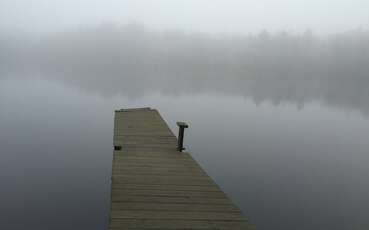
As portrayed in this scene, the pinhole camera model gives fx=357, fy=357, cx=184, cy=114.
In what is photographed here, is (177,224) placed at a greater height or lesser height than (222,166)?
greater

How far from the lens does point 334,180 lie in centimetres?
1574

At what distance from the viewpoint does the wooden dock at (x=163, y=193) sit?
7.31 metres

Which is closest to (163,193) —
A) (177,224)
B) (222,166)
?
(177,224)

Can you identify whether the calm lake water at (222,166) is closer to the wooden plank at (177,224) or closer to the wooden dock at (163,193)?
the wooden dock at (163,193)

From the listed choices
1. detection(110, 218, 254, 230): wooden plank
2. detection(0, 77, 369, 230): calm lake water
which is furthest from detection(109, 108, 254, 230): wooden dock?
detection(0, 77, 369, 230): calm lake water

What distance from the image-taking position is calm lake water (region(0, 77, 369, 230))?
11.6 meters

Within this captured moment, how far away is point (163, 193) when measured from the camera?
8930 mm

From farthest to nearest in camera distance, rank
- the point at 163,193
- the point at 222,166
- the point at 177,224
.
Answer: the point at 222,166, the point at 163,193, the point at 177,224

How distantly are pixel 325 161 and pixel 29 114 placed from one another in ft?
72.8

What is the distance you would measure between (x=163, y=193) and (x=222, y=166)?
8275mm

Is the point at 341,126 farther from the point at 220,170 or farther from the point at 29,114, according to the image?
the point at 29,114

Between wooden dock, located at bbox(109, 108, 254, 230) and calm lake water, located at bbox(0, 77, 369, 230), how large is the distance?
185 centimetres

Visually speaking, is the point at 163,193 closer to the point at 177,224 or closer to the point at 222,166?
the point at 177,224

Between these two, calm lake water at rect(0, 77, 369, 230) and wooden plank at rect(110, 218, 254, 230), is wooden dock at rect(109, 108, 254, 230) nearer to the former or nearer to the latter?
wooden plank at rect(110, 218, 254, 230)
